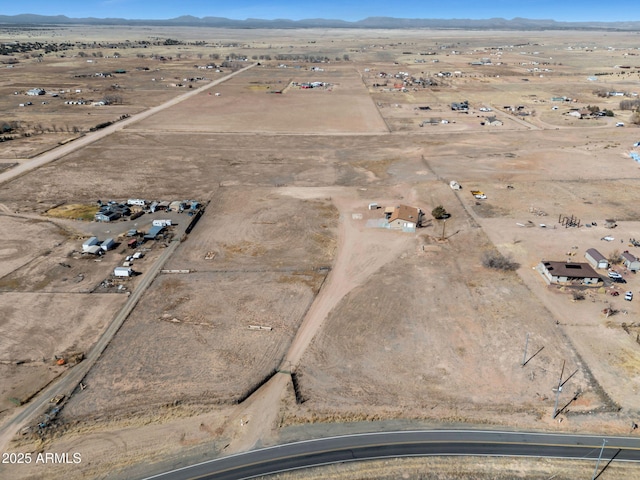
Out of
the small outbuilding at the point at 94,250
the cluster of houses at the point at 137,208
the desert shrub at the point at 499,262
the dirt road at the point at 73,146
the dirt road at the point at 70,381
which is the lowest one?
the dirt road at the point at 70,381

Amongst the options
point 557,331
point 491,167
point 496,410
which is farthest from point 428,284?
point 491,167

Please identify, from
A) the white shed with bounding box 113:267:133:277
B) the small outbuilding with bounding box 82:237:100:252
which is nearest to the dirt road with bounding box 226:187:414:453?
the white shed with bounding box 113:267:133:277

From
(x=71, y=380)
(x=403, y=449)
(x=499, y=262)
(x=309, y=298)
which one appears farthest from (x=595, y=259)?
(x=71, y=380)

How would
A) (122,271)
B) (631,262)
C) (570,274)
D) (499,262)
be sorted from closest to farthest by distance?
(570,274) < (122,271) < (631,262) < (499,262)

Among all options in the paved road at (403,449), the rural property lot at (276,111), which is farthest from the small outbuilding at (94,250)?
the rural property lot at (276,111)

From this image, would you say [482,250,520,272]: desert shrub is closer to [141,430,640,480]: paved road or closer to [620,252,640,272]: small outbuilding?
[620,252,640,272]: small outbuilding

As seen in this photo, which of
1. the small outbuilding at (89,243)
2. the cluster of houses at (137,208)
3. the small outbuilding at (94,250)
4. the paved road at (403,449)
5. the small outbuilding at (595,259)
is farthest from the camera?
the cluster of houses at (137,208)

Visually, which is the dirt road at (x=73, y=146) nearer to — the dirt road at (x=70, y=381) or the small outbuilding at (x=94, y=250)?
the small outbuilding at (x=94, y=250)

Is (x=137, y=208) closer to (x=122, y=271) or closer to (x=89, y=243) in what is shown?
(x=89, y=243)
